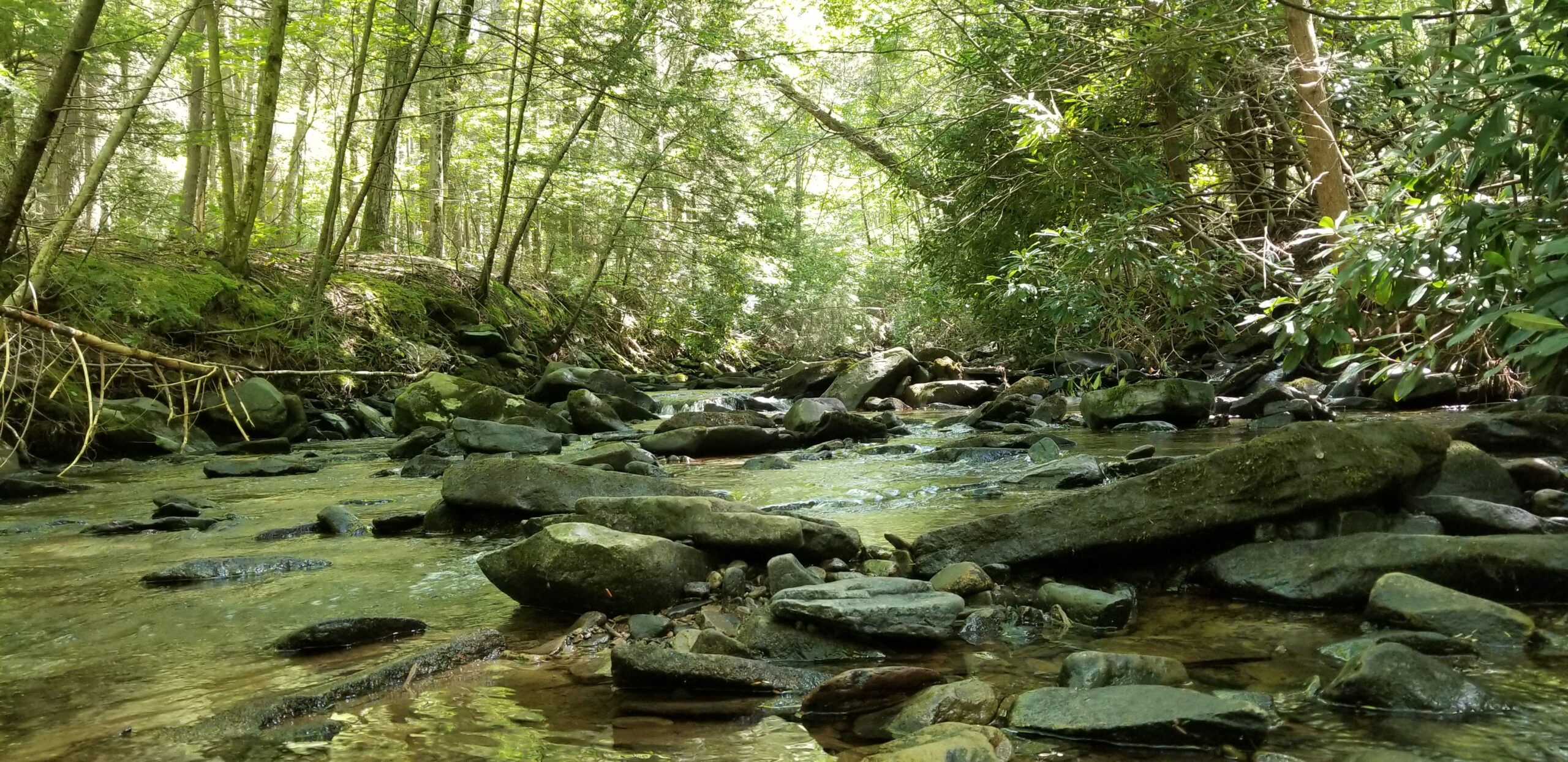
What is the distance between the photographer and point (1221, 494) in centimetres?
363

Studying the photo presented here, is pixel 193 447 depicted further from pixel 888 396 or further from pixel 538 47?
pixel 888 396

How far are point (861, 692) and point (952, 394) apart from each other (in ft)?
36.0

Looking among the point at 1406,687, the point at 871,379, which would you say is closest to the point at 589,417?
the point at 871,379

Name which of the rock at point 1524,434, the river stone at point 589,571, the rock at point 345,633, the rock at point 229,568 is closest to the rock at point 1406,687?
the river stone at point 589,571

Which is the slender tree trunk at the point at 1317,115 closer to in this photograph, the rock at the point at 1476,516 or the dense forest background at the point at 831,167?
the dense forest background at the point at 831,167

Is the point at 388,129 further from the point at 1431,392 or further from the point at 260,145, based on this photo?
the point at 1431,392

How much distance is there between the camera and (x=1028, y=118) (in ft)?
23.5

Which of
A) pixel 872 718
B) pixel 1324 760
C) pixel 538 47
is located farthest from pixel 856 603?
pixel 538 47

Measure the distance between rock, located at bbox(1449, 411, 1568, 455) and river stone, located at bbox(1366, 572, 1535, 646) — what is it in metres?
3.56

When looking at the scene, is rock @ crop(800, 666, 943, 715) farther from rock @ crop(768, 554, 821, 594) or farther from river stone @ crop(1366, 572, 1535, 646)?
river stone @ crop(1366, 572, 1535, 646)

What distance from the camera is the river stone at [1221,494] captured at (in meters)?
3.58

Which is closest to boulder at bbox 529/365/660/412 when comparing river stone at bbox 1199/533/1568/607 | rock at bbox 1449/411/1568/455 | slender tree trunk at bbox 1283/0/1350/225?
slender tree trunk at bbox 1283/0/1350/225

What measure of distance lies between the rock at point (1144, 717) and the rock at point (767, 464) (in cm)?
519

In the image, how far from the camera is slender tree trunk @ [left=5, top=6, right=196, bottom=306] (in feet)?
15.2
